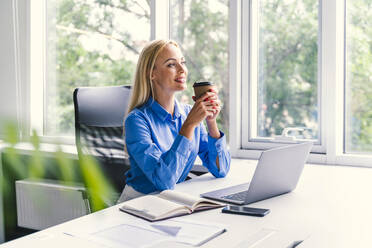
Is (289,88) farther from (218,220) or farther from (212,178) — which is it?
(218,220)

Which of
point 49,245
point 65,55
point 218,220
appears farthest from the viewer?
point 65,55

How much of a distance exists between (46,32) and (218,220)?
2.34 metres

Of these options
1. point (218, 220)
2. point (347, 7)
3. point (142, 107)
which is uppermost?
point (347, 7)

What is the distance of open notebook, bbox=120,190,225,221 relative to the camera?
99 centimetres

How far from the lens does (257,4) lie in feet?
7.36

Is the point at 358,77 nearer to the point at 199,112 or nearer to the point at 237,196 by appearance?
the point at 199,112

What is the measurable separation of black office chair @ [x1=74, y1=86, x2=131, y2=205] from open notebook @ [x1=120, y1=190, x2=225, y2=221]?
75 centimetres

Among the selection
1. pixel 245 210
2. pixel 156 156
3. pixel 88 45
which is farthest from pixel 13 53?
pixel 245 210

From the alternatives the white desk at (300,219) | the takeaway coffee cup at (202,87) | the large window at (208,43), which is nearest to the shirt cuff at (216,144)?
the white desk at (300,219)

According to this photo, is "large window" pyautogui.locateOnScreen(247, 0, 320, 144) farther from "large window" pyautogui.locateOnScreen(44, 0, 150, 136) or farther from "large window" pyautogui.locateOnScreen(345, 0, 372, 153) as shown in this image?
"large window" pyautogui.locateOnScreen(44, 0, 150, 136)

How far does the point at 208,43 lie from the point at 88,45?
885 mm

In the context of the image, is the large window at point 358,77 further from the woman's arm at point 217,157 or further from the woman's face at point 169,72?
the woman's face at point 169,72

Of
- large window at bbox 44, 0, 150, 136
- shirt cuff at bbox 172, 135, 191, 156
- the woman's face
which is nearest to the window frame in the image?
large window at bbox 44, 0, 150, 136

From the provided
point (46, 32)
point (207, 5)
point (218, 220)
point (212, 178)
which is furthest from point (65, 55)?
point (218, 220)
